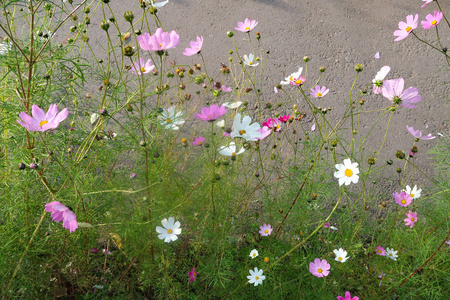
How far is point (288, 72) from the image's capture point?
9.96 ft

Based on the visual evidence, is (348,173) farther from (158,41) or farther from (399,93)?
(158,41)

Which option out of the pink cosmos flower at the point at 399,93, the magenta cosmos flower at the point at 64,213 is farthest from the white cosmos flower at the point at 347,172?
the magenta cosmos flower at the point at 64,213

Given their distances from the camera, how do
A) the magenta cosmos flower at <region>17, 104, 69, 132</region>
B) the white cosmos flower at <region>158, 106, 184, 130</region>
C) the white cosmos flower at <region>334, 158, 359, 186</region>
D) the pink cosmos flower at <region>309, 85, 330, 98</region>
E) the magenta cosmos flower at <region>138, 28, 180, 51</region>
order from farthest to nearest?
the pink cosmos flower at <region>309, 85, 330, 98</region> → the white cosmos flower at <region>158, 106, 184, 130</region> → the white cosmos flower at <region>334, 158, 359, 186</region> → the magenta cosmos flower at <region>138, 28, 180, 51</region> → the magenta cosmos flower at <region>17, 104, 69, 132</region>

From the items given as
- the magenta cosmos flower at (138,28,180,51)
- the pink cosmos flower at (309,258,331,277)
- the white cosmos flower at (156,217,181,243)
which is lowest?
the pink cosmos flower at (309,258,331,277)

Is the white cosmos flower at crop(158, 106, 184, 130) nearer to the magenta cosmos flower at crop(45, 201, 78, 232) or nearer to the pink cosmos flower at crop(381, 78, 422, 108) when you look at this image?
the magenta cosmos flower at crop(45, 201, 78, 232)

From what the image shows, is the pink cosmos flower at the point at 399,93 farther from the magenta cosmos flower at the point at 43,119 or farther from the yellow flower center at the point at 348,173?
the magenta cosmos flower at the point at 43,119

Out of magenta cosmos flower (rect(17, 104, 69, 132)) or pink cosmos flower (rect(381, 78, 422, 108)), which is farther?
pink cosmos flower (rect(381, 78, 422, 108))

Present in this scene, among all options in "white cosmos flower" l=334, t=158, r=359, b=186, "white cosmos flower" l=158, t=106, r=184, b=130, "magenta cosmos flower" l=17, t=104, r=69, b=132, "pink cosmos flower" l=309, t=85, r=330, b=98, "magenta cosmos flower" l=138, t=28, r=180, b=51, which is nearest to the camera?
"magenta cosmos flower" l=17, t=104, r=69, b=132

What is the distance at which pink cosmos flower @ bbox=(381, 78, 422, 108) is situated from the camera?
1215mm

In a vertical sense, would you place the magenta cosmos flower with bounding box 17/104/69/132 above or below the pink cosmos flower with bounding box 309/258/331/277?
above

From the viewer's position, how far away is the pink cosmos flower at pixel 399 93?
1215mm

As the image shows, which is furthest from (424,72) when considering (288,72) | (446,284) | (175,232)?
(175,232)

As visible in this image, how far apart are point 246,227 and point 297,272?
0.37 m

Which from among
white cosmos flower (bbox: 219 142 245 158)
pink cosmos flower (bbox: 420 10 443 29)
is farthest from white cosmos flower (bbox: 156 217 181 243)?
pink cosmos flower (bbox: 420 10 443 29)
